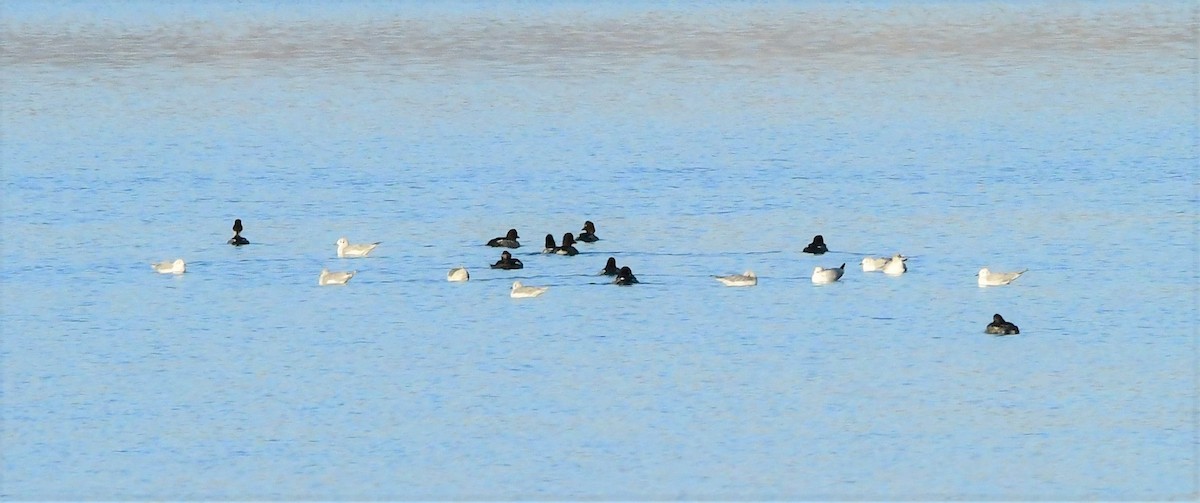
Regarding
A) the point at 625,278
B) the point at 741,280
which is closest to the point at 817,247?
the point at 741,280

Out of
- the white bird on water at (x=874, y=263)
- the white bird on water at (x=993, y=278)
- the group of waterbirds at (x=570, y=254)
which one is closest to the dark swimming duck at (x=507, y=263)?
the group of waterbirds at (x=570, y=254)

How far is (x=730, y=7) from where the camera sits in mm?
87375

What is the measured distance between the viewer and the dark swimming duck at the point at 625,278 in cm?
2184

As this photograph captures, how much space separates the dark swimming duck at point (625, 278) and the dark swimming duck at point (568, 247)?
199cm

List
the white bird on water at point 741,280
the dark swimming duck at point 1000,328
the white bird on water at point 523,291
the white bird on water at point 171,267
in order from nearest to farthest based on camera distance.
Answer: the dark swimming duck at point 1000,328
the white bird on water at point 523,291
the white bird on water at point 741,280
the white bird on water at point 171,267

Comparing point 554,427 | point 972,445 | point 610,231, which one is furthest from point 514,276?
point 972,445

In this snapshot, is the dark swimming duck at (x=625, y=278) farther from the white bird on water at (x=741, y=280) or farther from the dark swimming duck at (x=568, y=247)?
the dark swimming duck at (x=568, y=247)

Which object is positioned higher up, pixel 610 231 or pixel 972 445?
pixel 610 231

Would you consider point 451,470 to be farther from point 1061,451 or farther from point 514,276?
point 514,276

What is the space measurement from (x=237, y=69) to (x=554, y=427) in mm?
41806

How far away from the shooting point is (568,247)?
944 inches

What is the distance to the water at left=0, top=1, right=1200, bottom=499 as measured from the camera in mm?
14969

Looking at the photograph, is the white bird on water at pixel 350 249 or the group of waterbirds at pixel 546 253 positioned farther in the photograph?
the white bird on water at pixel 350 249

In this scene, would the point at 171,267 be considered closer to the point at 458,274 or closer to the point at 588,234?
the point at 458,274
